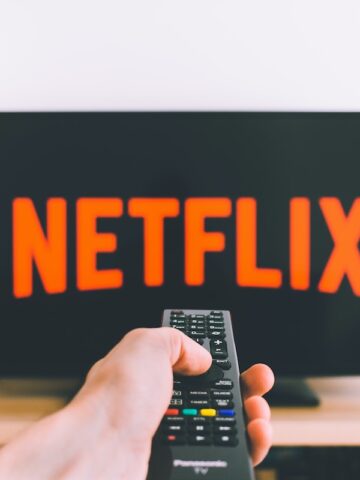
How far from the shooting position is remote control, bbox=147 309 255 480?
2.04ft

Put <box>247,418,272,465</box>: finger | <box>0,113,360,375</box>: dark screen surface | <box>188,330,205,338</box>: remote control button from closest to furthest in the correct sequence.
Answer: <box>247,418,272,465</box>: finger → <box>188,330,205,338</box>: remote control button → <box>0,113,360,375</box>: dark screen surface

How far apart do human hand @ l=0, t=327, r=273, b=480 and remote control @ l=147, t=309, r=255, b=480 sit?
0.06ft

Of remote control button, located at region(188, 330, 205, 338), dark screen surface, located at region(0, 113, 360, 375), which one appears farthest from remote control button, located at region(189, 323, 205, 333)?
dark screen surface, located at region(0, 113, 360, 375)

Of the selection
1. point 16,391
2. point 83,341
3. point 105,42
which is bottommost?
point 16,391

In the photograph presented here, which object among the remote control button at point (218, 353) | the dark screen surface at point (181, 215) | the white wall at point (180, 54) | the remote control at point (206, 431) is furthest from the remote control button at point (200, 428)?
the white wall at point (180, 54)

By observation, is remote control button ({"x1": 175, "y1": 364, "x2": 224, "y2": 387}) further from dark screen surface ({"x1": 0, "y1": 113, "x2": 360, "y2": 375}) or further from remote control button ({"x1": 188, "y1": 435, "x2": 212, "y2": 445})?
dark screen surface ({"x1": 0, "y1": 113, "x2": 360, "y2": 375})

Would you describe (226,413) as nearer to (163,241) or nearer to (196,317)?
(196,317)

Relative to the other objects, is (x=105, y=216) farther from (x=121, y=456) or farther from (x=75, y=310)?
(x=121, y=456)

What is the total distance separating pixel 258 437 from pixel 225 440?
0.06m

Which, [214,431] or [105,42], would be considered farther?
[105,42]

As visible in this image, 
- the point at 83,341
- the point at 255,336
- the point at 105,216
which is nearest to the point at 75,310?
the point at 83,341

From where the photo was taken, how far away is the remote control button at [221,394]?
688 millimetres

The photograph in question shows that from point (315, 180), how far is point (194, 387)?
20.2 inches

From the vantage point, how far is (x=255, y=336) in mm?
1083
